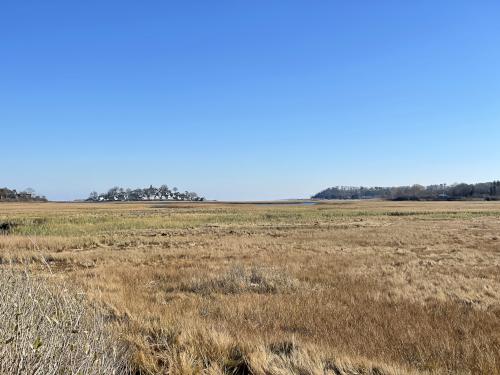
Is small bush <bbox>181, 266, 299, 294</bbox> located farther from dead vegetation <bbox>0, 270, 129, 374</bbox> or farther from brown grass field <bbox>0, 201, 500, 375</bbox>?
dead vegetation <bbox>0, 270, 129, 374</bbox>

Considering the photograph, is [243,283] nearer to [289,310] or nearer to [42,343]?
[289,310]

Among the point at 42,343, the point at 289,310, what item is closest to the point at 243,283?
the point at 289,310

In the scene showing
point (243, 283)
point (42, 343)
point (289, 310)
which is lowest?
point (289, 310)

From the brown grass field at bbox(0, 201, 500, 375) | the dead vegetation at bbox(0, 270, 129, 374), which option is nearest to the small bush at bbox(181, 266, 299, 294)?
the brown grass field at bbox(0, 201, 500, 375)

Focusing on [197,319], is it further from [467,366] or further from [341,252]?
[341,252]

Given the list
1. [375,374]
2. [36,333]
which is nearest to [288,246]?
[375,374]

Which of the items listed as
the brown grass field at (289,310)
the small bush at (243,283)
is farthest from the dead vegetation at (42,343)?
the small bush at (243,283)

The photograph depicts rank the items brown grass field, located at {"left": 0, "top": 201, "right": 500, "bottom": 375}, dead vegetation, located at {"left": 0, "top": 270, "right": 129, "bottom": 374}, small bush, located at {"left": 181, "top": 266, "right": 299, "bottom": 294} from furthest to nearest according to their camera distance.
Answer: small bush, located at {"left": 181, "top": 266, "right": 299, "bottom": 294} < brown grass field, located at {"left": 0, "top": 201, "right": 500, "bottom": 375} < dead vegetation, located at {"left": 0, "top": 270, "right": 129, "bottom": 374}

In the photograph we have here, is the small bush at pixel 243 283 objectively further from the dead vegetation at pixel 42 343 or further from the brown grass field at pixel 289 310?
the dead vegetation at pixel 42 343

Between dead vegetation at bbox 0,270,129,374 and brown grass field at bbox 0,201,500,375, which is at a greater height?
dead vegetation at bbox 0,270,129,374

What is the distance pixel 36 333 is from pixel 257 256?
16614mm

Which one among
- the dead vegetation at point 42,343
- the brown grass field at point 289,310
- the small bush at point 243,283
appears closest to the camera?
the dead vegetation at point 42,343

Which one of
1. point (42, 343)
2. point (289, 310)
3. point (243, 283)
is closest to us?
point (42, 343)

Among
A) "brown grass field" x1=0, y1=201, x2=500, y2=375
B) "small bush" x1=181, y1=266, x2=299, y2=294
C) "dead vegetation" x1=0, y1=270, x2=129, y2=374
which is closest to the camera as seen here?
"dead vegetation" x1=0, y1=270, x2=129, y2=374
